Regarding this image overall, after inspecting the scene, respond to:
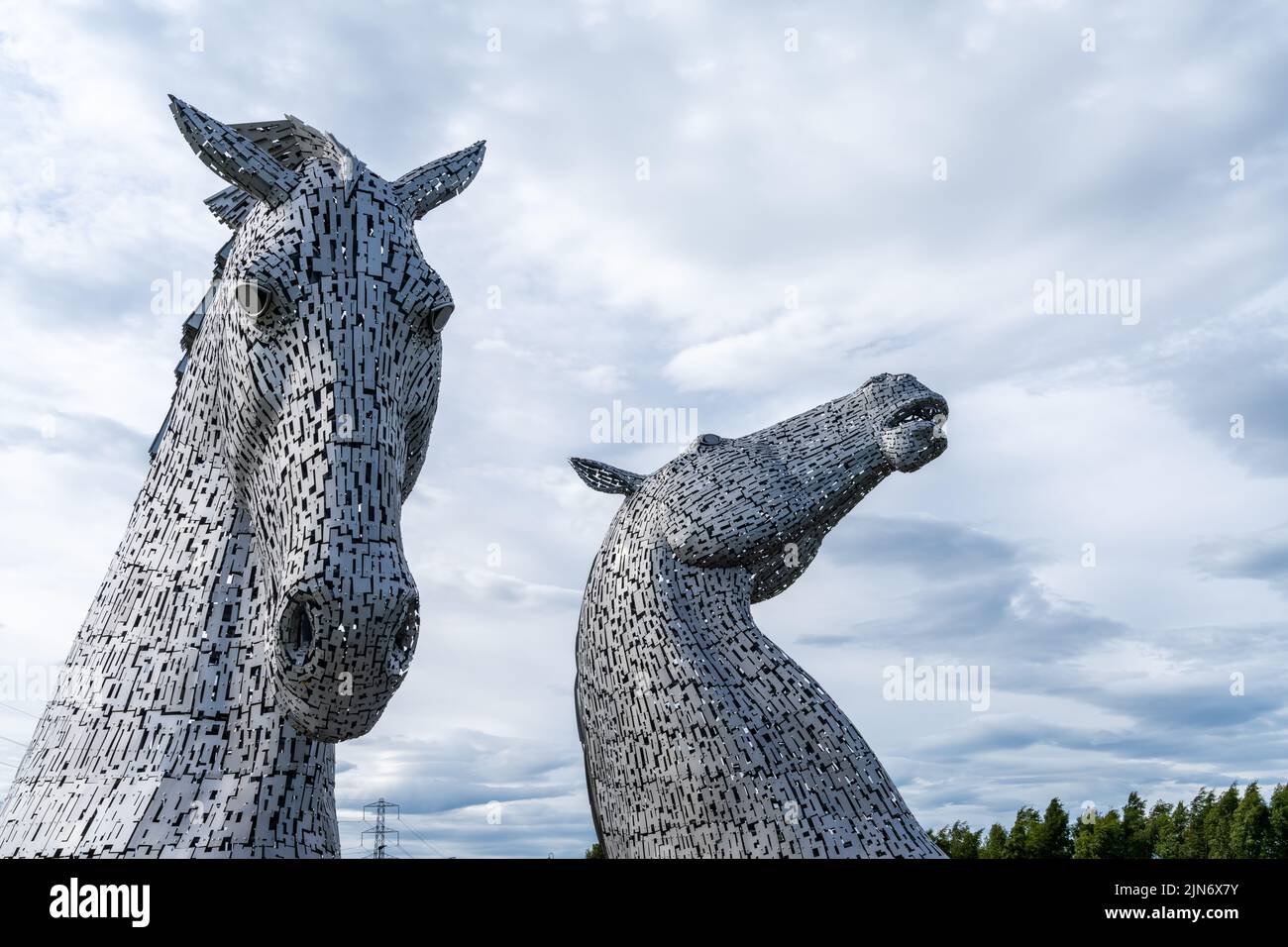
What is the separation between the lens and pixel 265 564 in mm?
2398

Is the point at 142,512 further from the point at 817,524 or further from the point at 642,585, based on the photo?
the point at 817,524

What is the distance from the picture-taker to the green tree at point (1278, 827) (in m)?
26.9

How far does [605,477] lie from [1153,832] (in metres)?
32.4

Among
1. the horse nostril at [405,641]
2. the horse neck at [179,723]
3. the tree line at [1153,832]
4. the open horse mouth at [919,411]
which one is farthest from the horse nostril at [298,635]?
the tree line at [1153,832]

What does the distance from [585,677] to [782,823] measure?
1.21 m

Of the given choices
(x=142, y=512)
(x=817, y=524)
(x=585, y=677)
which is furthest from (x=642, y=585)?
(x=142, y=512)

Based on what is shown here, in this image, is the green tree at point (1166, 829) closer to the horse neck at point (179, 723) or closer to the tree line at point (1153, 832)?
the tree line at point (1153, 832)

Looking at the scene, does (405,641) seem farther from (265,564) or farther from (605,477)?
(605,477)

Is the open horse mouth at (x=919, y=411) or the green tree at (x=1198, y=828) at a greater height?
the open horse mouth at (x=919, y=411)

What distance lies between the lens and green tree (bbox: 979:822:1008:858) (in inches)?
1298

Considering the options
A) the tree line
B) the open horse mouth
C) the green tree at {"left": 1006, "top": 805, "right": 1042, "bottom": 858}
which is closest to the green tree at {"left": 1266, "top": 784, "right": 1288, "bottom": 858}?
the tree line

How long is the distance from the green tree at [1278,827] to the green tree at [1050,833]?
16.4 feet

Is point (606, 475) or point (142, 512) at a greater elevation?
point (606, 475)
